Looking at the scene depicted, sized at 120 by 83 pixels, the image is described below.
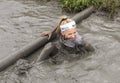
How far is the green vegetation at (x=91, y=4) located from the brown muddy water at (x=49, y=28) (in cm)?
26

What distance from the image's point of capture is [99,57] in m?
7.25

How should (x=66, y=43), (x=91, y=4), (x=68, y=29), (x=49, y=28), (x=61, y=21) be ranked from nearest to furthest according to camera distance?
(x=68, y=29)
(x=61, y=21)
(x=66, y=43)
(x=49, y=28)
(x=91, y=4)

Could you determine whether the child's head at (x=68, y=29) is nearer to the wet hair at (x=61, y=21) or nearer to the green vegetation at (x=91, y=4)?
the wet hair at (x=61, y=21)

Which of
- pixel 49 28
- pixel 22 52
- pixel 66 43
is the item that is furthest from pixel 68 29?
pixel 49 28

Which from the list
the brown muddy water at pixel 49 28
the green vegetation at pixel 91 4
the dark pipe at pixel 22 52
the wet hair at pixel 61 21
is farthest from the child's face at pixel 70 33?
the green vegetation at pixel 91 4

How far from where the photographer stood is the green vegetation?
377 inches

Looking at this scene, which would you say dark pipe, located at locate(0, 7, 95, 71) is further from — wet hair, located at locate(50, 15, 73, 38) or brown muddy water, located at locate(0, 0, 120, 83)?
wet hair, located at locate(50, 15, 73, 38)

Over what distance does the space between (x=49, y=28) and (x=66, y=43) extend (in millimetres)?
1721

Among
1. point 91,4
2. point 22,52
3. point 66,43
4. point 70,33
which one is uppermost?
point 91,4

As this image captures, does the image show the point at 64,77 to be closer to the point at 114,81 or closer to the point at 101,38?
the point at 114,81

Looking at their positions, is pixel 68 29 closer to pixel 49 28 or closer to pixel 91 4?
pixel 49 28

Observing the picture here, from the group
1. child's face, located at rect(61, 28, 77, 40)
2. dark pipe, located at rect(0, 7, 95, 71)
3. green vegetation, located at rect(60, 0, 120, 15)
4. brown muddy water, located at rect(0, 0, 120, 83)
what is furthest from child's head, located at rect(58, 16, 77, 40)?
green vegetation, located at rect(60, 0, 120, 15)

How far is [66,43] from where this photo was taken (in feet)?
23.9

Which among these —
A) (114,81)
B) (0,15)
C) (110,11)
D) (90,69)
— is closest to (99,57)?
(90,69)
